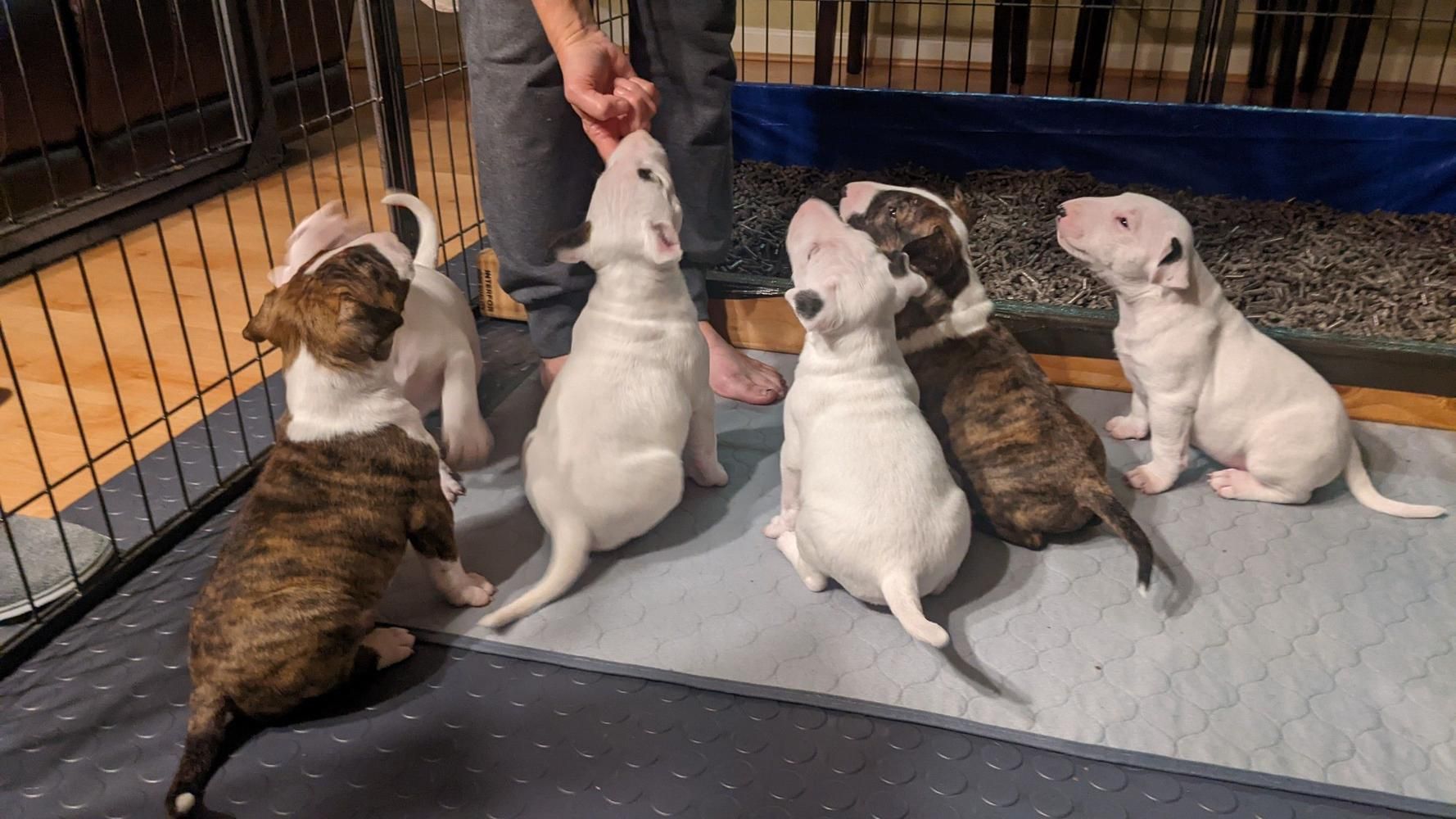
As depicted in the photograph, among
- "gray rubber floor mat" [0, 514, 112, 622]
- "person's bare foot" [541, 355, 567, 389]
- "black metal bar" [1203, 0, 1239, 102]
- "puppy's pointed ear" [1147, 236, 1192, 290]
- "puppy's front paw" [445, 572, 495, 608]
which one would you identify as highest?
"black metal bar" [1203, 0, 1239, 102]

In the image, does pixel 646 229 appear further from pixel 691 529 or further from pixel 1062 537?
pixel 1062 537

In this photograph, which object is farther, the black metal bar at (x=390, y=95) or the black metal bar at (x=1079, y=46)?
the black metal bar at (x=1079, y=46)

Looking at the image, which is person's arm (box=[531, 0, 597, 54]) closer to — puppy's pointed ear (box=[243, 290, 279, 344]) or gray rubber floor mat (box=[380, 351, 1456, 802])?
puppy's pointed ear (box=[243, 290, 279, 344])

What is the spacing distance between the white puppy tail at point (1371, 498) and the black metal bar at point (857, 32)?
11.9 feet

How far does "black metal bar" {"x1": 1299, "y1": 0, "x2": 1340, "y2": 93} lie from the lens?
15.9 ft

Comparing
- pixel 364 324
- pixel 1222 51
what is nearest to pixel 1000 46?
pixel 1222 51

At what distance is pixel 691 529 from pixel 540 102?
1.01 meters

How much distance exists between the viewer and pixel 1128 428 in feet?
8.01

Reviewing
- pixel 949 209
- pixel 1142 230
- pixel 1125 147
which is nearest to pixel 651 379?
pixel 949 209

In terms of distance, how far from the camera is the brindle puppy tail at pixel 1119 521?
183 cm

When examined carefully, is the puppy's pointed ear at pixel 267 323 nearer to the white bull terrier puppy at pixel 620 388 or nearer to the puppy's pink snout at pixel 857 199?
the white bull terrier puppy at pixel 620 388

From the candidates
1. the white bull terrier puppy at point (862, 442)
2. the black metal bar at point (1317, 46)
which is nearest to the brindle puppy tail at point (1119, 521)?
the white bull terrier puppy at point (862, 442)

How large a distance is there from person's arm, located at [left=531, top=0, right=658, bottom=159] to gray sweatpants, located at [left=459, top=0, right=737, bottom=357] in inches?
5.9

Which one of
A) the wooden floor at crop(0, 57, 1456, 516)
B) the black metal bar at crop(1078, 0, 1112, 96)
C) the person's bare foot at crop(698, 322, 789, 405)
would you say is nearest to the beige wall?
the black metal bar at crop(1078, 0, 1112, 96)
